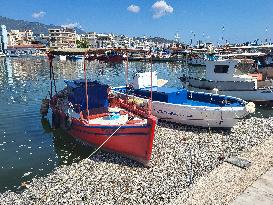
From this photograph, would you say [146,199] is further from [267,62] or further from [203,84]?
[267,62]

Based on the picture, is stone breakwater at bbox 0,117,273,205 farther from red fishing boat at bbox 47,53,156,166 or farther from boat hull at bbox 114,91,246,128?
boat hull at bbox 114,91,246,128

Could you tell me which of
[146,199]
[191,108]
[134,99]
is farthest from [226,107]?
[146,199]

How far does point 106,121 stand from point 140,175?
15.5 ft

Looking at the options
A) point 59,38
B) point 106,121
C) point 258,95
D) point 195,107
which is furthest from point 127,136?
point 59,38

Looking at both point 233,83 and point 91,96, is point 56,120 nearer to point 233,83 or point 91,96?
point 91,96

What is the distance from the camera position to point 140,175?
1470cm

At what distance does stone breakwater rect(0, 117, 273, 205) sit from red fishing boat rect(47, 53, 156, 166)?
2.88ft

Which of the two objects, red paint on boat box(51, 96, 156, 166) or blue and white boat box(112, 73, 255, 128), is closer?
red paint on boat box(51, 96, 156, 166)

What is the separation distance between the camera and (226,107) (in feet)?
66.4

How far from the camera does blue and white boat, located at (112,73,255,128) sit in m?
20.2

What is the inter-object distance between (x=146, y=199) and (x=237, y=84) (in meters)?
21.0

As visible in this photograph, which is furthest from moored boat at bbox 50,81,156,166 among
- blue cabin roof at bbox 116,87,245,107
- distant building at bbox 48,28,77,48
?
distant building at bbox 48,28,77,48

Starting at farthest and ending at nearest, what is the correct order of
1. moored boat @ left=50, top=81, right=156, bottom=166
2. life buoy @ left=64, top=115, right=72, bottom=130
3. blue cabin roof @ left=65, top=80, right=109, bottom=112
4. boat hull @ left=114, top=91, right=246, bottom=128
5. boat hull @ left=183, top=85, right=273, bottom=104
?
boat hull @ left=183, top=85, right=273, bottom=104
boat hull @ left=114, top=91, right=246, bottom=128
life buoy @ left=64, top=115, right=72, bottom=130
blue cabin roof @ left=65, top=80, right=109, bottom=112
moored boat @ left=50, top=81, right=156, bottom=166

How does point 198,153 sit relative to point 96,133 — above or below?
below
